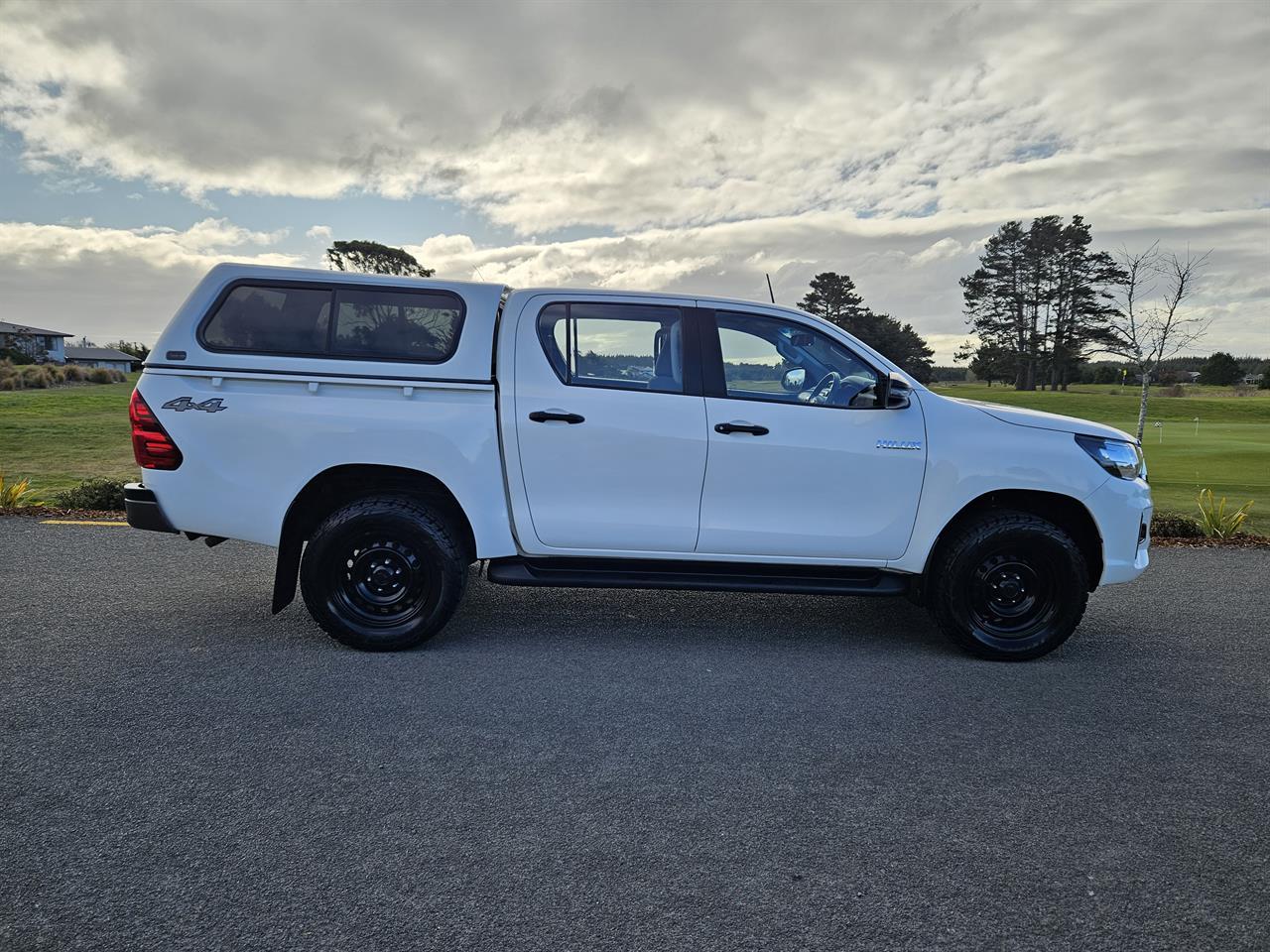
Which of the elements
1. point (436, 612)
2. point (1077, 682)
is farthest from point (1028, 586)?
point (436, 612)

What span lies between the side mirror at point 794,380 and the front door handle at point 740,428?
A: 12.1 inches

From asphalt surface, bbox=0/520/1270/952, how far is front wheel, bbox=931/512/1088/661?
192mm

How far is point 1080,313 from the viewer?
141 feet

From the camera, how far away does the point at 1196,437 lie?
21812mm

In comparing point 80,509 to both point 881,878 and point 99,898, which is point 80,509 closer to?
point 99,898

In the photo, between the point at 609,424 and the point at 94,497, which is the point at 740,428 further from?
the point at 94,497

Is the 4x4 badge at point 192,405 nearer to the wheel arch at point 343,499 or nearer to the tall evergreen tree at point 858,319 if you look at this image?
the wheel arch at point 343,499

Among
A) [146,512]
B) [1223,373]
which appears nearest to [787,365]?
[146,512]

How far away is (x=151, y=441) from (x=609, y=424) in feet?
8.31

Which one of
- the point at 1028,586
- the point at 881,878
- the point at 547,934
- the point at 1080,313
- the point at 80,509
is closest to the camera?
the point at 547,934

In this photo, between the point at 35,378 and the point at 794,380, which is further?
the point at 35,378

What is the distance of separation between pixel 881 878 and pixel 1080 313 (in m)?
47.2

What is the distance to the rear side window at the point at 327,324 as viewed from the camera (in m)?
4.71

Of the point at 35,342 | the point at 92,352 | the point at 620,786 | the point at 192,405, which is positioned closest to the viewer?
the point at 620,786
